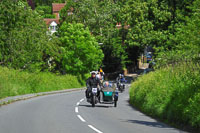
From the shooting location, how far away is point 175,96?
16938mm

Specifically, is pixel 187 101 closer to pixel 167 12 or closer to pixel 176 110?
pixel 176 110

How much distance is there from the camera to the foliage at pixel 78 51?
59.6 m

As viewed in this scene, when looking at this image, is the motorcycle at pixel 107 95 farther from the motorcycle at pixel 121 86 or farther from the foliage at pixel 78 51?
the foliage at pixel 78 51

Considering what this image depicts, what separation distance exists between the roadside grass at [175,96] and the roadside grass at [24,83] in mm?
12563

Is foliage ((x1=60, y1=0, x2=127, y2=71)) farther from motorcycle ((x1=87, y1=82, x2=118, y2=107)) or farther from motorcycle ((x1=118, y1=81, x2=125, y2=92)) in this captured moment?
motorcycle ((x1=87, y1=82, x2=118, y2=107))

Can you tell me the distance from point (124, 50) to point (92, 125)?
2288 inches

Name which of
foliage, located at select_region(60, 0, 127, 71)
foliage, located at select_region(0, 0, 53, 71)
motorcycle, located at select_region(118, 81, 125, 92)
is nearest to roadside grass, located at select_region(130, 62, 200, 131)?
foliage, located at select_region(0, 0, 53, 71)

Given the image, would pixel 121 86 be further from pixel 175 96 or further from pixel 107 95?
pixel 175 96

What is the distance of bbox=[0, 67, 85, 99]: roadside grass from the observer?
32.3 meters

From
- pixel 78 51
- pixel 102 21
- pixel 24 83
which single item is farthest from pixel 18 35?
pixel 102 21

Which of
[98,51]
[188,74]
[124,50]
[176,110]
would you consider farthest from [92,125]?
[124,50]

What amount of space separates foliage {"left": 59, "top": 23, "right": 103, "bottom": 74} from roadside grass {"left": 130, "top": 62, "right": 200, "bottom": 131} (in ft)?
120

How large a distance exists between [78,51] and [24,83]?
23167 mm

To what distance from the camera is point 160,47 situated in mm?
52188
